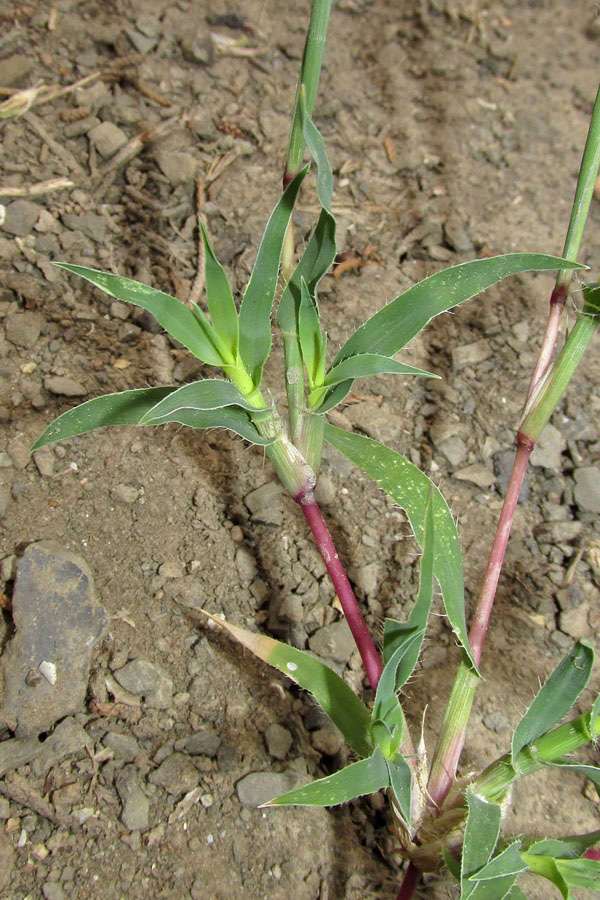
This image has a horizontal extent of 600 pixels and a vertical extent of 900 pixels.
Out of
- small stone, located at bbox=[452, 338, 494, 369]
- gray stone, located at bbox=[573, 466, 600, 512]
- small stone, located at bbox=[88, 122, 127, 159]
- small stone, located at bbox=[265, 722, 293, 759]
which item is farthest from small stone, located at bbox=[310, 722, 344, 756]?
small stone, located at bbox=[88, 122, 127, 159]

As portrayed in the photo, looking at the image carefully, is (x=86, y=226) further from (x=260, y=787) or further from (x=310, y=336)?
(x=260, y=787)

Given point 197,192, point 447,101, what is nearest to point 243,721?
point 197,192

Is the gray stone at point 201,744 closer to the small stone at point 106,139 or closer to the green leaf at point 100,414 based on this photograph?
the green leaf at point 100,414

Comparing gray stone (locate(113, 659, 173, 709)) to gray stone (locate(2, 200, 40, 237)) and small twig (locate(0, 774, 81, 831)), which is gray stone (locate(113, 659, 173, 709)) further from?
gray stone (locate(2, 200, 40, 237))

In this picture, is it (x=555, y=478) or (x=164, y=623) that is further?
(x=555, y=478)

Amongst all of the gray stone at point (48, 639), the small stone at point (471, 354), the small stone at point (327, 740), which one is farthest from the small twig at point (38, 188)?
the small stone at point (327, 740)

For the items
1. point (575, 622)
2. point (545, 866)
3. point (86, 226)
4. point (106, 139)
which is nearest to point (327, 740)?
point (545, 866)

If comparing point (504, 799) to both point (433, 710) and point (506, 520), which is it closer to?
point (433, 710)
